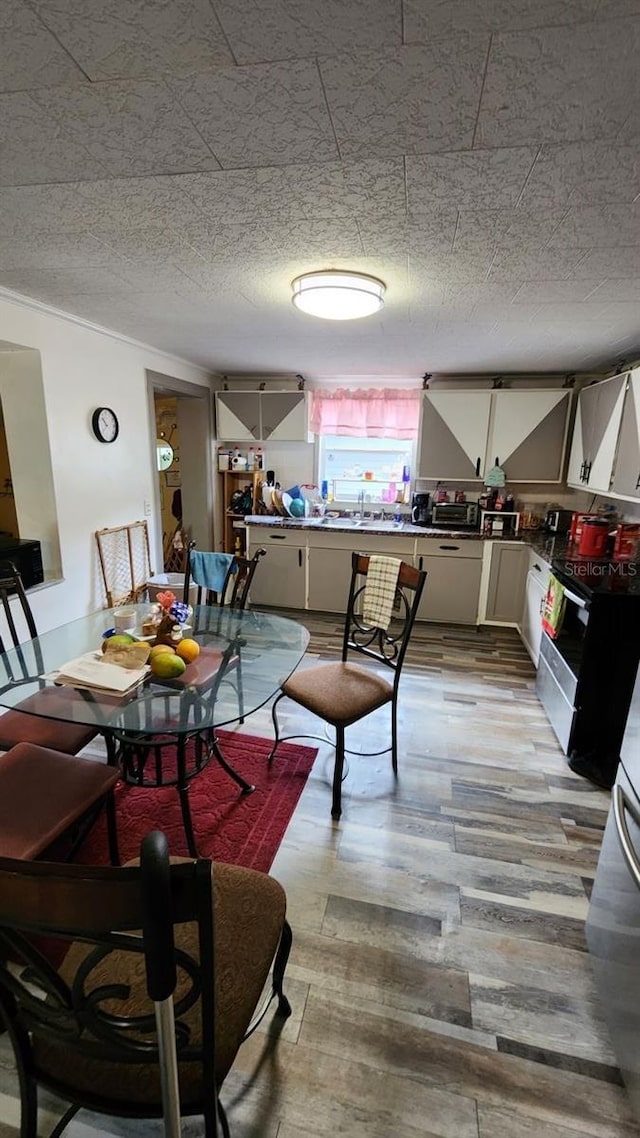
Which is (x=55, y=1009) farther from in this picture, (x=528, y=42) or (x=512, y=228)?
(x=512, y=228)

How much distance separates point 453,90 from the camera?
3.42 feet

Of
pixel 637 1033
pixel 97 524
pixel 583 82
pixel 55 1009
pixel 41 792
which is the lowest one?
pixel 637 1033

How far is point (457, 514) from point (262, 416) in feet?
7.11

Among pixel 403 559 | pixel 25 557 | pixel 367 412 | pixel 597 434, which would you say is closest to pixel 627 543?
pixel 597 434

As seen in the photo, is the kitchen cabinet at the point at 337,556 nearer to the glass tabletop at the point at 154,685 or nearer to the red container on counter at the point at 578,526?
the red container on counter at the point at 578,526

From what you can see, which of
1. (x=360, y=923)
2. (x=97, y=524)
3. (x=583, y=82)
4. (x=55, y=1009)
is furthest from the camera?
(x=97, y=524)

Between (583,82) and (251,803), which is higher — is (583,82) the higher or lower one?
the higher one

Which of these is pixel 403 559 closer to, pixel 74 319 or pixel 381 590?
pixel 381 590

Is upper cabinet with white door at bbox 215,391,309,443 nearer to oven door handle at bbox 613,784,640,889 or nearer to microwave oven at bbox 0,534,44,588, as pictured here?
microwave oven at bbox 0,534,44,588

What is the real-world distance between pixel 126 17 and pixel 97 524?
2.87 meters

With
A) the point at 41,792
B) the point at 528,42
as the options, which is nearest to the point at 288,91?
the point at 528,42

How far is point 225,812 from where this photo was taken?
2061 mm
